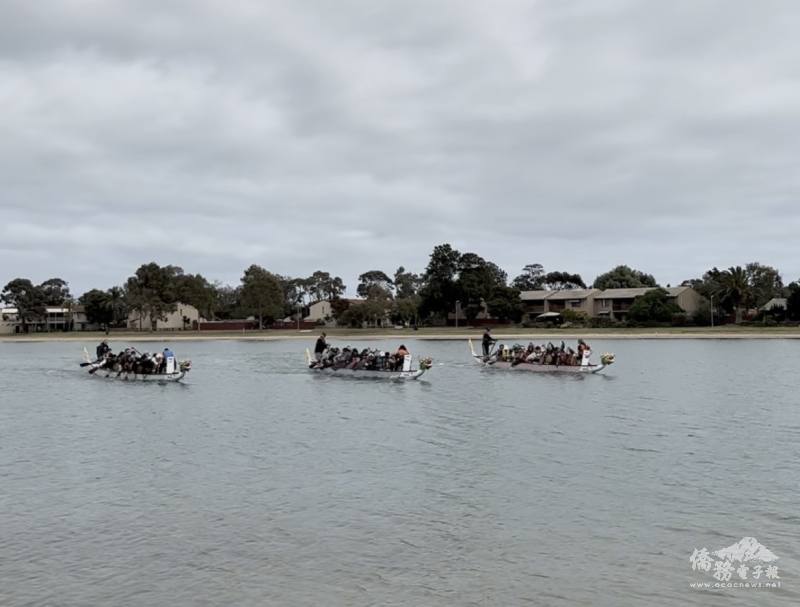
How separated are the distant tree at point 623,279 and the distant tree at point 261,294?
6618 cm

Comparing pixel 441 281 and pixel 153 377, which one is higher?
pixel 441 281

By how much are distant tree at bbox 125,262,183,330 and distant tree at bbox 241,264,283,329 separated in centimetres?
1419

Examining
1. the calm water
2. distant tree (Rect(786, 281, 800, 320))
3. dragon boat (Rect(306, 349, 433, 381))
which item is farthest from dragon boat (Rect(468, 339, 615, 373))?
distant tree (Rect(786, 281, 800, 320))

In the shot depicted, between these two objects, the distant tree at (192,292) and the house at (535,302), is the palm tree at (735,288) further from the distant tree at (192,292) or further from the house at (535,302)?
the distant tree at (192,292)

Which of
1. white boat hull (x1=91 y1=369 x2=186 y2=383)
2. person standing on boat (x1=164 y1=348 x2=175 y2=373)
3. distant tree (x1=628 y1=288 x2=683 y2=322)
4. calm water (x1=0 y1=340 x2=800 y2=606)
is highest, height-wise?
distant tree (x1=628 y1=288 x2=683 y2=322)

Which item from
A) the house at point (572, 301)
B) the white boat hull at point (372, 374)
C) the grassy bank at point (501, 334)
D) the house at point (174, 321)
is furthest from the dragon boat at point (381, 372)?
the house at point (174, 321)

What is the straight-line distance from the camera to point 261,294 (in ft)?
465

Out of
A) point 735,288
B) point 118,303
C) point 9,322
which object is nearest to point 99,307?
point 118,303

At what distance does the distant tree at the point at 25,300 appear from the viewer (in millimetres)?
171875

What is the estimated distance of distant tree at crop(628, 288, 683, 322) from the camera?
11756 centimetres

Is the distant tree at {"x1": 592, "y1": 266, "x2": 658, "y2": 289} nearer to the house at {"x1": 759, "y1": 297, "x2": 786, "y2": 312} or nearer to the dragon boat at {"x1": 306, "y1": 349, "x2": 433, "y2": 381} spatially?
the house at {"x1": 759, "y1": 297, "x2": 786, "y2": 312}

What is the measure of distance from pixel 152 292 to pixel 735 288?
98.4 meters

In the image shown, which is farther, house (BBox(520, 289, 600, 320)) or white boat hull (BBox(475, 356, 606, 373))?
house (BBox(520, 289, 600, 320))

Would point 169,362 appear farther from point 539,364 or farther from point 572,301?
point 572,301
